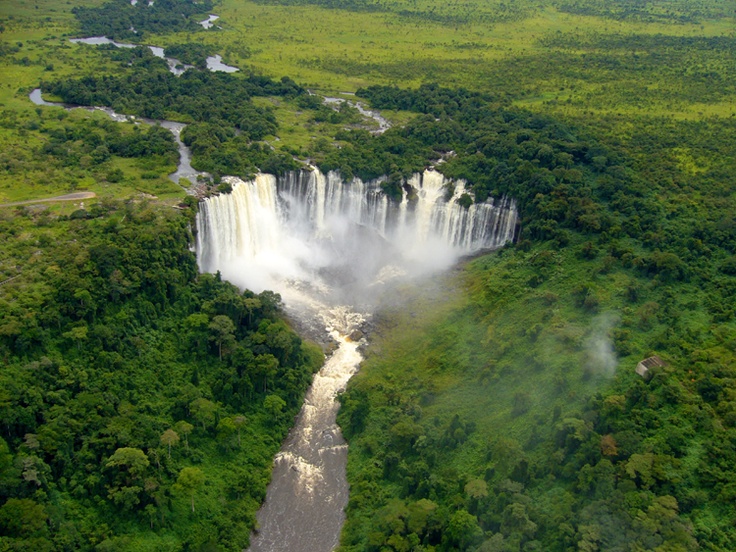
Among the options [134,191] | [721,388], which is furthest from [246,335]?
[721,388]

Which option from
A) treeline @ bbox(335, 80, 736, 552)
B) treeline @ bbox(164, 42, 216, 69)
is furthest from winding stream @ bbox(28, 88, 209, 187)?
treeline @ bbox(164, 42, 216, 69)

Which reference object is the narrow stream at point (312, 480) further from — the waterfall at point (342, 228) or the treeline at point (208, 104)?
the treeline at point (208, 104)

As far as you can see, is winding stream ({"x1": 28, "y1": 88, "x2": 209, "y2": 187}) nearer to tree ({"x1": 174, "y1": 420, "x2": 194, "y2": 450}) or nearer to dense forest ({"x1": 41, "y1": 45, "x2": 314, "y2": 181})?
dense forest ({"x1": 41, "y1": 45, "x2": 314, "y2": 181})

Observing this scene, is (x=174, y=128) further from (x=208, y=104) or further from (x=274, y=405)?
(x=274, y=405)

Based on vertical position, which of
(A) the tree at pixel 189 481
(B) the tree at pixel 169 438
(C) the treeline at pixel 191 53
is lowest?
(A) the tree at pixel 189 481

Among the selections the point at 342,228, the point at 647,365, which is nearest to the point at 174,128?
the point at 342,228

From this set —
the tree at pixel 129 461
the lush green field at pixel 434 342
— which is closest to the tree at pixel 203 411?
the lush green field at pixel 434 342
